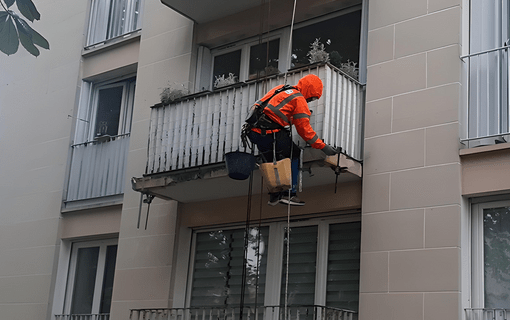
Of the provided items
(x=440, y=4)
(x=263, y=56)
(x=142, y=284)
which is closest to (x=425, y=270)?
(x=440, y=4)

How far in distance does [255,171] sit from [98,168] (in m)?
4.59

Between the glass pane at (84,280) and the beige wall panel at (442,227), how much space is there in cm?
659

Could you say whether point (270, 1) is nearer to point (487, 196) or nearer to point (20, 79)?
point (487, 196)

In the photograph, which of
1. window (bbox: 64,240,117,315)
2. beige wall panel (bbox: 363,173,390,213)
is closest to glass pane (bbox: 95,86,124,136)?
window (bbox: 64,240,117,315)

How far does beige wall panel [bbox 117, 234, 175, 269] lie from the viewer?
11398 millimetres

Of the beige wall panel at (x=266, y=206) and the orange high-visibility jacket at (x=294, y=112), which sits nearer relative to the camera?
the orange high-visibility jacket at (x=294, y=112)

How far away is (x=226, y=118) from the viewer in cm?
1045

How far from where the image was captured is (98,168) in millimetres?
13297

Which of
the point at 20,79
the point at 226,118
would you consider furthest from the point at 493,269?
the point at 20,79

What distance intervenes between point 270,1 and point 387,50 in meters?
2.64

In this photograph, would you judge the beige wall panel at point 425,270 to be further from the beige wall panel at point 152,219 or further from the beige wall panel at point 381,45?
the beige wall panel at point 152,219

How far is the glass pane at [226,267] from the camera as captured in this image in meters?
10.6

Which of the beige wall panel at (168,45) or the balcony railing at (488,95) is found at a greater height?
the beige wall panel at (168,45)

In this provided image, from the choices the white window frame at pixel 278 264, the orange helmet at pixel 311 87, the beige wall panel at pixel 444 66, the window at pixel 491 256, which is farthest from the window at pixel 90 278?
the window at pixel 491 256
